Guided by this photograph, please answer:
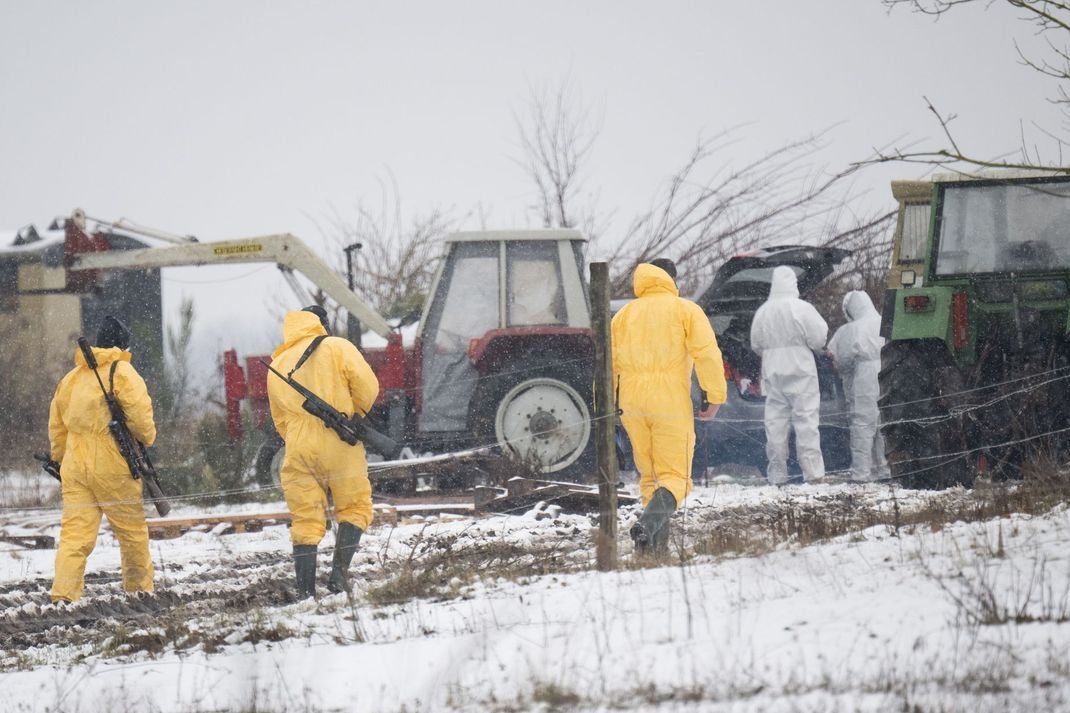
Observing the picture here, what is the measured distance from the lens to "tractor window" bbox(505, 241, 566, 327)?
1091cm

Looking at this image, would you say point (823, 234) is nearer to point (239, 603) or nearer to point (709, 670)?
point (239, 603)

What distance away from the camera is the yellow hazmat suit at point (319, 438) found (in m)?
6.88

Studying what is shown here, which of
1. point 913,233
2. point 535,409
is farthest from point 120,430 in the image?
point 913,233

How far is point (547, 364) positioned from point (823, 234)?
6010 mm

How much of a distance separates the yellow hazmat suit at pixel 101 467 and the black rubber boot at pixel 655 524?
2.79 meters

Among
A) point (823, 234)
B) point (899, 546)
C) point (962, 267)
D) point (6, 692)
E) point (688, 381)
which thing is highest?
point (823, 234)

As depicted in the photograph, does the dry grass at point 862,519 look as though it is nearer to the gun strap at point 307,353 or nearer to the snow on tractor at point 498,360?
the gun strap at point 307,353

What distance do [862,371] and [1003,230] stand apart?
2314mm

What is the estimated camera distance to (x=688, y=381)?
7176 mm

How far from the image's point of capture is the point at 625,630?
4840 millimetres

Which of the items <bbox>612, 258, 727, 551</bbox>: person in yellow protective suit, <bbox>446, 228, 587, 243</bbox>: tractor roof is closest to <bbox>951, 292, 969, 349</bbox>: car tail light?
<bbox>612, 258, 727, 551</bbox>: person in yellow protective suit

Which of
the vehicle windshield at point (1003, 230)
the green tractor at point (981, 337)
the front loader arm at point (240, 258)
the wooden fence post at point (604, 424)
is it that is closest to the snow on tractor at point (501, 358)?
the front loader arm at point (240, 258)

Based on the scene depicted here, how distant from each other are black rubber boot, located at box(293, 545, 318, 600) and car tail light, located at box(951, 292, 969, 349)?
4.54m

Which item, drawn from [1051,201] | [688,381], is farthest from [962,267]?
[688,381]
